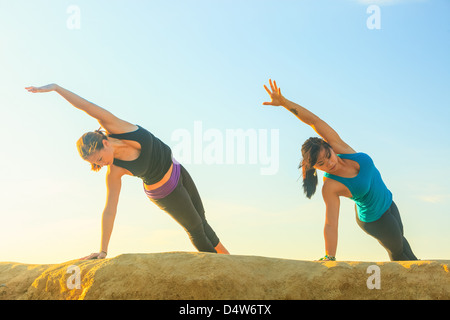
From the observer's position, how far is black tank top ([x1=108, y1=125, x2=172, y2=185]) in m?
5.81

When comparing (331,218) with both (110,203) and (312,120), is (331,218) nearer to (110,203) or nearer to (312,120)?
(312,120)

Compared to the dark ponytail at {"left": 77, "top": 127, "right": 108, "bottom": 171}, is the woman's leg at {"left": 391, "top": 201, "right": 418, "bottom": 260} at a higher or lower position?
lower

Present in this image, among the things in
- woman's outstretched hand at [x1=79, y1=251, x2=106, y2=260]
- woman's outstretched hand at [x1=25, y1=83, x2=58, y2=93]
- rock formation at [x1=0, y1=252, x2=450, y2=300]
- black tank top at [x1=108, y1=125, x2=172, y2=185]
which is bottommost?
rock formation at [x1=0, y1=252, x2=450, y2=300]

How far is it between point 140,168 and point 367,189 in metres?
2.98

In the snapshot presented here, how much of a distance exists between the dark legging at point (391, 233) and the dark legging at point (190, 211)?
85.6 inches

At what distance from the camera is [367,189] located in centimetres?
588

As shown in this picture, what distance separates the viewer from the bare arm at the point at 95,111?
5.38 meters

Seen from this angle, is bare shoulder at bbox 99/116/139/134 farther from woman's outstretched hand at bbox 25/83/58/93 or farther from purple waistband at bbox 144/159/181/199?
purple waistband at bbox 144/159/181/199

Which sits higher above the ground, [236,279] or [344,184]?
[344,184]

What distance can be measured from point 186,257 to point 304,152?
2055 millimetres

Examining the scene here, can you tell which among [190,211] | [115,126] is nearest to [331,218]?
[190,211]

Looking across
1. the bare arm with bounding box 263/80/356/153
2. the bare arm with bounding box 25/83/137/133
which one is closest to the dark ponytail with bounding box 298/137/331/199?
the bare arm with bounding box 263/80/356/153

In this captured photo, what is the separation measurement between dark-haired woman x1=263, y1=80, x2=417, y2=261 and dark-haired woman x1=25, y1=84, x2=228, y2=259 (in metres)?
1.68
